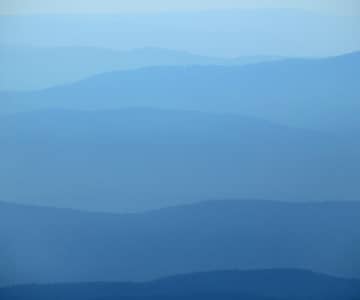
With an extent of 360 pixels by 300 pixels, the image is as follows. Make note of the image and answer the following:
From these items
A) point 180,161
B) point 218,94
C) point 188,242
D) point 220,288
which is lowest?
point 220,288

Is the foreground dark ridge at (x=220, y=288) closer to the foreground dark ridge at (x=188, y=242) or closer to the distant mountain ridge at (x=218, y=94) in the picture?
the foreground dark ridge at (x=188, y=242)

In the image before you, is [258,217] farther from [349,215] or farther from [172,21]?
[172,21]

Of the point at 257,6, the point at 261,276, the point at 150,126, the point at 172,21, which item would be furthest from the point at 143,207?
the point at 257,6

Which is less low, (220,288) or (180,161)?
(180,161)

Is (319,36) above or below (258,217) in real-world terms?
above

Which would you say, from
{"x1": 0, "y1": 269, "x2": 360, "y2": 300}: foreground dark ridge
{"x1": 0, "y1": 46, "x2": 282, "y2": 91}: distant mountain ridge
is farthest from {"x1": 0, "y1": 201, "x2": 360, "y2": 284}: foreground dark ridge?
{"x1": 0, "y1": 46, "x2": 282, "y2": 91}: distant mountain ridge

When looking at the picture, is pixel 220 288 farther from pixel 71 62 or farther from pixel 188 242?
pixel 71 62

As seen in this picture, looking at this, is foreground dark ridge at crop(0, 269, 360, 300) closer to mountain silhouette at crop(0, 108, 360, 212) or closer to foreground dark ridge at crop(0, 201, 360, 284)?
foreground dark ridge at crop(0, 201, 360, 284)

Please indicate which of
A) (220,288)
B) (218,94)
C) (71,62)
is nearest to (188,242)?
(220,288)
